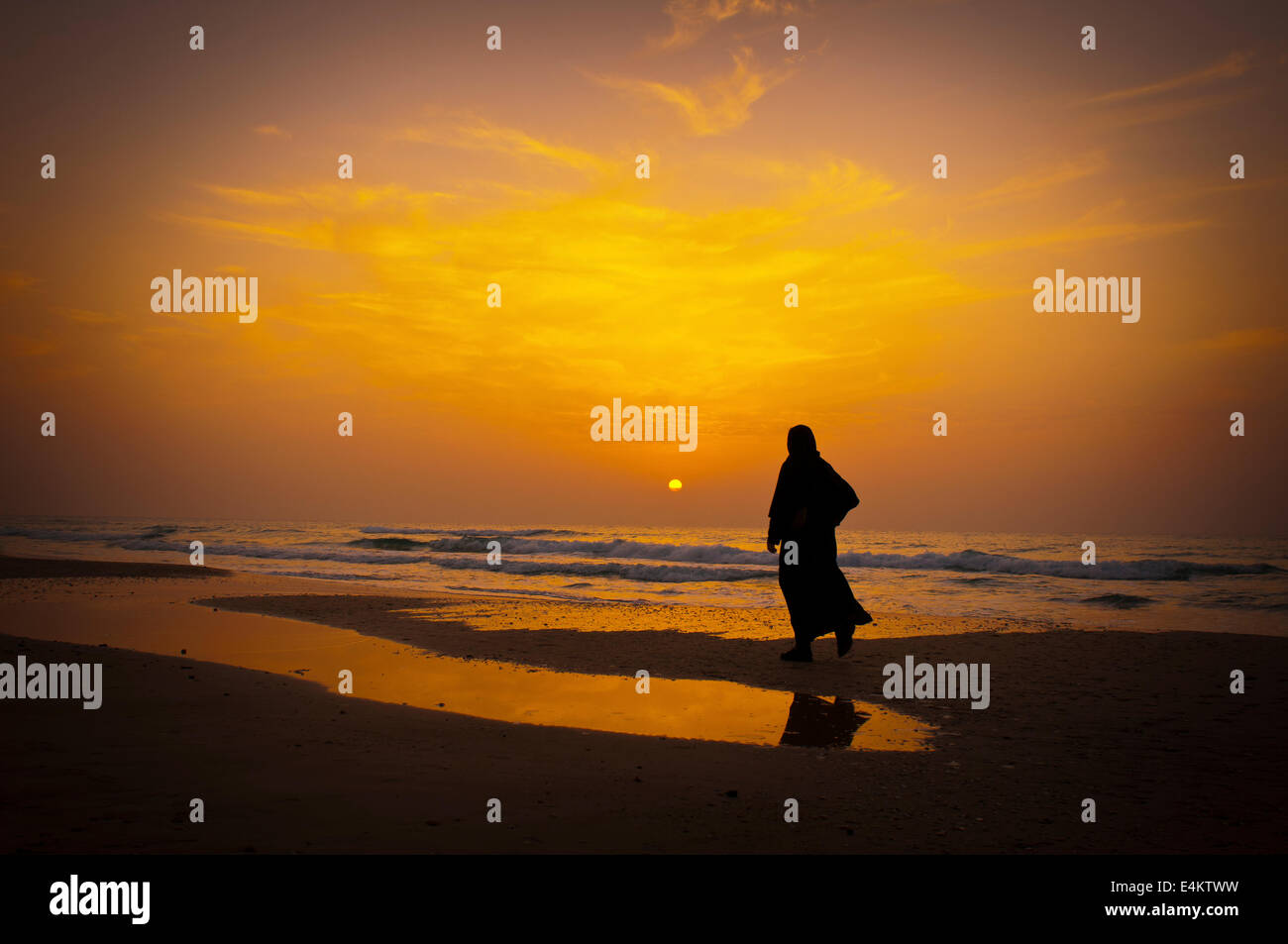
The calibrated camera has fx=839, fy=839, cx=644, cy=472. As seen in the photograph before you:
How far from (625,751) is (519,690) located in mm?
2654

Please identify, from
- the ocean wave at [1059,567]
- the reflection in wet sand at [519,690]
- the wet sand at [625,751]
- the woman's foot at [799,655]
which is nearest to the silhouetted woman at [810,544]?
the woman's foot at [799,655]

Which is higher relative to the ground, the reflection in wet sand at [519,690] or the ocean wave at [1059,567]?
the reflection in wet sand at [519,690]

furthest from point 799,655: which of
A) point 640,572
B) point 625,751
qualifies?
point 640,572

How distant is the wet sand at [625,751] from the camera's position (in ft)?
13.2

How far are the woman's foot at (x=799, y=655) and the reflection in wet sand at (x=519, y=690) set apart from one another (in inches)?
68.4

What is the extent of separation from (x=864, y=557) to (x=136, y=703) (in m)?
30.5

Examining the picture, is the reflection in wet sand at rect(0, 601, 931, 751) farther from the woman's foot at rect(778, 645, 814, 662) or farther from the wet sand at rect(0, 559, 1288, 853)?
the woman's foot at rect(778, 645, 814, 662)

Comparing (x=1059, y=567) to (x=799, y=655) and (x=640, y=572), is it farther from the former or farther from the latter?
(x=799, y=655)

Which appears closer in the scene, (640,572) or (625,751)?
(625,751)

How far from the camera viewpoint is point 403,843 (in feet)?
12.4

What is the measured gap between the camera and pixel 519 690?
815 cm

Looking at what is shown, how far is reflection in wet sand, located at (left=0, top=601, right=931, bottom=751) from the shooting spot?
6.64 meters

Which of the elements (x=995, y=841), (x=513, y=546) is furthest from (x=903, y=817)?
(x=513, y=546)

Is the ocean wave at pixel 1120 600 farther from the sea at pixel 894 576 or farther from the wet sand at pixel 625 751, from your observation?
the wet sand at pixel 625 751
